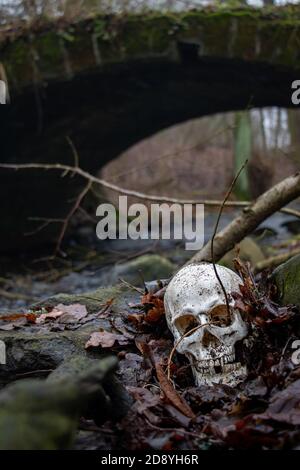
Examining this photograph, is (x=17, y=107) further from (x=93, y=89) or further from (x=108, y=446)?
(x=108, y=446)

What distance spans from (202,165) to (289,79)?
1545 cm

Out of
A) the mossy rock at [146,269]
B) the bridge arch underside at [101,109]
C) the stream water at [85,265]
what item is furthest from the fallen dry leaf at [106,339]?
the bridge arch underside at [101,109]

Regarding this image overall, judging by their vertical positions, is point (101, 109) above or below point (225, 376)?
above

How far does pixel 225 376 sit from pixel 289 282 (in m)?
0.68

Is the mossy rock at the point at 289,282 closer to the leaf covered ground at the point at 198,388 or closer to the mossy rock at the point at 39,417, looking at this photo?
the leaf covered ground at the point at 198,388

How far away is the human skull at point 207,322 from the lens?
8.02 ft

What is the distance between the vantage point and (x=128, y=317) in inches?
125

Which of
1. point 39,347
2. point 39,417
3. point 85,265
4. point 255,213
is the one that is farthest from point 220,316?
point 85,265

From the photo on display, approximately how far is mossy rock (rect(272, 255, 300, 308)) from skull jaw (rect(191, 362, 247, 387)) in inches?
19.2

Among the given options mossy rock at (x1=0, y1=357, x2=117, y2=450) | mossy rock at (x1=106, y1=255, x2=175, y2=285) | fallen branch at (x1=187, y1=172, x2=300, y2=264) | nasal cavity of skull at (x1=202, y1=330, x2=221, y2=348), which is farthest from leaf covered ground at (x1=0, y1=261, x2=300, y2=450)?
mossy rock at (x1=106, y1=255, x2=175, y2=285)

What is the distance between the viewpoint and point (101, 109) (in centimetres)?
953

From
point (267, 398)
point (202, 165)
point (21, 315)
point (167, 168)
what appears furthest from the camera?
point (202, 165)

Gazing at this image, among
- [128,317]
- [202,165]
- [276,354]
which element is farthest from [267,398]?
[202,165]

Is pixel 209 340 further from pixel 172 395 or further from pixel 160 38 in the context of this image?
pixel 160 38
